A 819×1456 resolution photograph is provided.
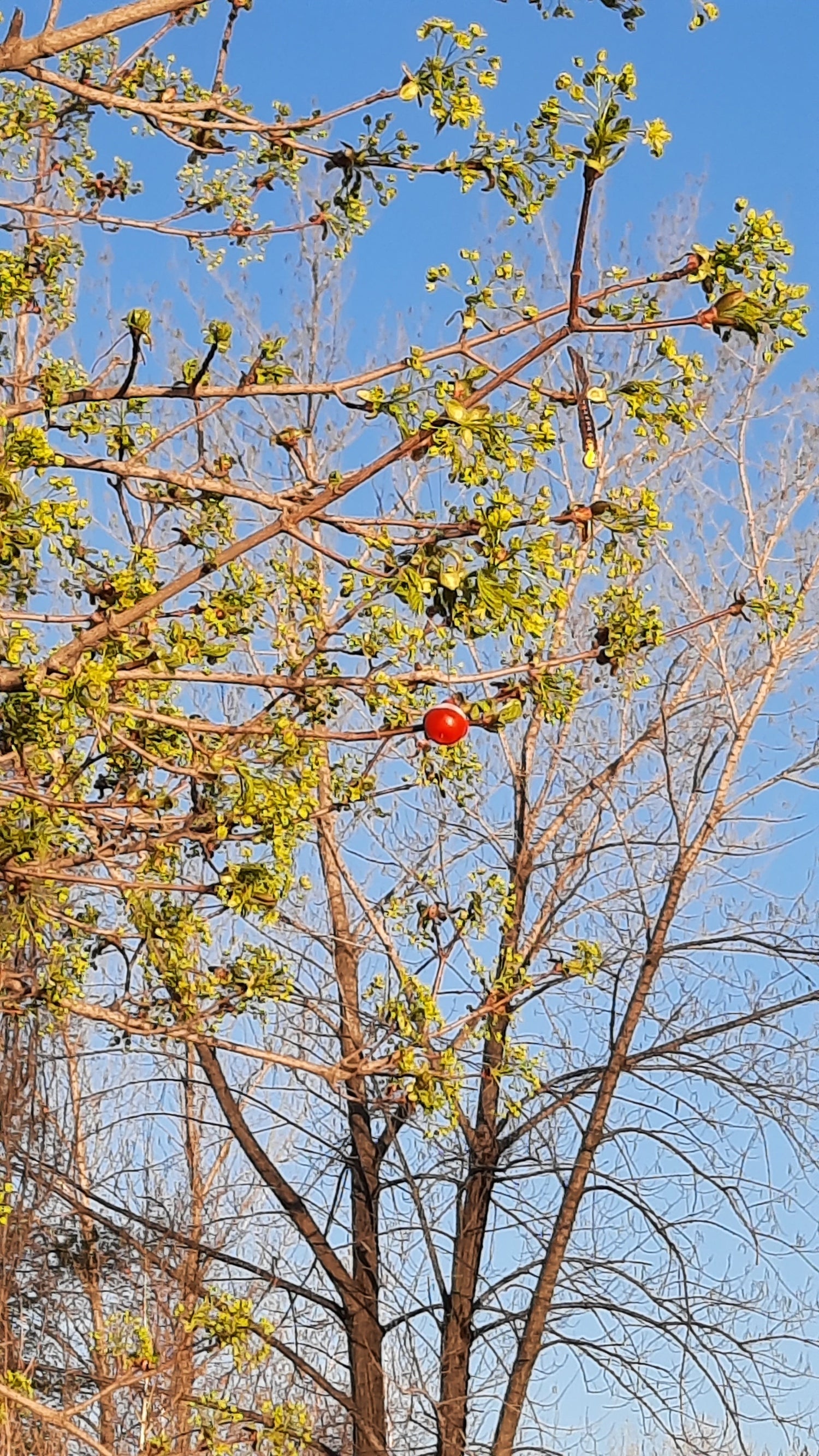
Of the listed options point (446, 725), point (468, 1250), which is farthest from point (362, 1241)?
point (446, 725)

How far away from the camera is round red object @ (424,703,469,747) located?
3148 millimetres

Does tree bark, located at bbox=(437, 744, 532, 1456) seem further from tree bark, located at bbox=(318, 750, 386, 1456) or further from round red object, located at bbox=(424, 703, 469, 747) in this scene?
round red object, located at bbox=(424, 703, 469, 747)

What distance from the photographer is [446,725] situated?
124 inches

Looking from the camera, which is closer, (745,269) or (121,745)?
(745,269)

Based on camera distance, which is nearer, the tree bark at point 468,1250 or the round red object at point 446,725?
the round red object at point 446,725

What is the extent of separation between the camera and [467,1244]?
26.0ft

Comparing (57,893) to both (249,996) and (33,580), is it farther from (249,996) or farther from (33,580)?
(33,580)

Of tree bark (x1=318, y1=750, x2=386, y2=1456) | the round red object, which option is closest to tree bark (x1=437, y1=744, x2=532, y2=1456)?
tree bark (x1=318, y1=750, x2=386, y2=1456)

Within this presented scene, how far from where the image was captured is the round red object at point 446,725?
3.15 m

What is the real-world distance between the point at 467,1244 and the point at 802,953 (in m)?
2.30

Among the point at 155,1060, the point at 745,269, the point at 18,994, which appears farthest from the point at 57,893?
the point at 155,1060

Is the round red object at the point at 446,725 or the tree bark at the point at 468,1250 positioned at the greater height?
the tree bark at the point at 468,1250

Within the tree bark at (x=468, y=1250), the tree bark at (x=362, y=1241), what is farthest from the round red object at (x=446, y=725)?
the tree bark at (x=468, y=1250)

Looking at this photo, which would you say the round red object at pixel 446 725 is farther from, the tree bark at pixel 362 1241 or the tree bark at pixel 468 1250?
the tree bark at pixel 468 1250
